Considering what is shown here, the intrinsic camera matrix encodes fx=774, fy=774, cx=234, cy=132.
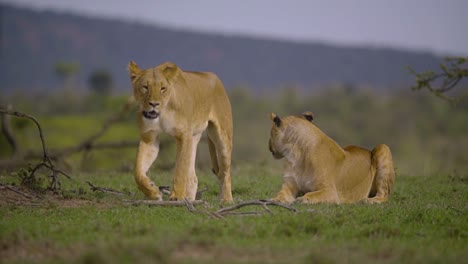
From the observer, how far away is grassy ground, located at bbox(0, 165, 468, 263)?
5.63m

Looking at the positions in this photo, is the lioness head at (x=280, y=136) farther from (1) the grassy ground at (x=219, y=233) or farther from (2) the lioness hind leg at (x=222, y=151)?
(1) the grassy ground at (x=219, y=233)

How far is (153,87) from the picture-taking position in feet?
25.1

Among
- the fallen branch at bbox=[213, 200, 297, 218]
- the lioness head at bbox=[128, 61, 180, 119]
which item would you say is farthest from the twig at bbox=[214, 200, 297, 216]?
the lioness head at bbox=[128, 61, 180, 119]

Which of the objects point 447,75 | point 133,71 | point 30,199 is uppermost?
point 447,75

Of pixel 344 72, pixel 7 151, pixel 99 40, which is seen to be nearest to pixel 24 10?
pixel 99 40

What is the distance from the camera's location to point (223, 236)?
6.36 m

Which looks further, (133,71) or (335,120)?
(335,120)

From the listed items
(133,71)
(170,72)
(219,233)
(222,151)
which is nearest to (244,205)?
(219,233)

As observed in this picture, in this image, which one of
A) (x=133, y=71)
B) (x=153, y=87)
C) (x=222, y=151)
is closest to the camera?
(x=153, y=87)

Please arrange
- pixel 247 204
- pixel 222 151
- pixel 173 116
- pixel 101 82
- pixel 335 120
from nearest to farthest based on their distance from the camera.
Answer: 1. pixel 247 204
2. pixel 173 116
3. pixel 222 151
4. pixel 335 120
5. pixel 101 82

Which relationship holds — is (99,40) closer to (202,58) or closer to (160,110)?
(202,58)

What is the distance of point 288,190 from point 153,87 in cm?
204

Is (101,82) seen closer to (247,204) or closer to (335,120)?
(335,120)

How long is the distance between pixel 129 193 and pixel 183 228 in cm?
227
